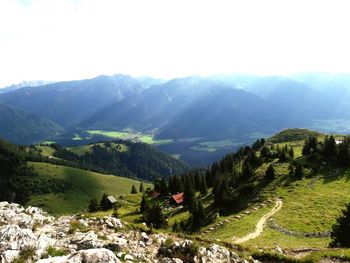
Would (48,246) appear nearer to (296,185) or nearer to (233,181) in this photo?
(296,185)

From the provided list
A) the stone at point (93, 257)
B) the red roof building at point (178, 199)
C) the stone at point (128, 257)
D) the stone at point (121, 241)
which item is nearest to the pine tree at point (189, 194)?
the red roof building at point (178, 199)

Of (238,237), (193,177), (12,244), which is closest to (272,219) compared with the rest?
(238,237)

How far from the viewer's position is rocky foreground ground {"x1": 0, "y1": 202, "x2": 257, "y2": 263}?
21797 millimetres

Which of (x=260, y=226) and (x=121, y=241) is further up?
(x=121, y=241)

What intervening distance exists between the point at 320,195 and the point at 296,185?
10.0m

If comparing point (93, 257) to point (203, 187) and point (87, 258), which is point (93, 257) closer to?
point (87, 258)

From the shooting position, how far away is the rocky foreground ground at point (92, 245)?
21.8m

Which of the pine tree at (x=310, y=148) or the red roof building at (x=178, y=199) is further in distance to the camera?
the pine tree at (x=310, y=148)

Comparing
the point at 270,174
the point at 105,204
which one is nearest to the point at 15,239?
the point at 270,174

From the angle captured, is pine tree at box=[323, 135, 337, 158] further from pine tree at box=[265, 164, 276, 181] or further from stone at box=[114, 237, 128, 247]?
stone at box=[114, 237, 128, 247]

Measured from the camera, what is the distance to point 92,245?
24.8 m

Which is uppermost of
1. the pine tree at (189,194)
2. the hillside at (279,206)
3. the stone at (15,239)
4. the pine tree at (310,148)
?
the stone at (15,239)

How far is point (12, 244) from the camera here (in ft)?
75.3

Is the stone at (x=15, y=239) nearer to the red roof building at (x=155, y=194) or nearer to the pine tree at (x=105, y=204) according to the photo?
the pine tree at (x=105, y=204)
